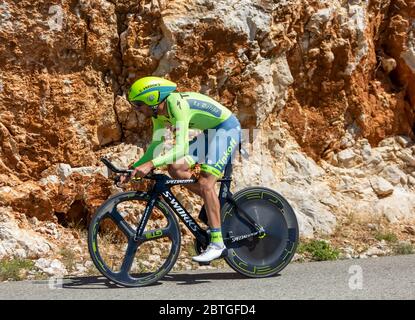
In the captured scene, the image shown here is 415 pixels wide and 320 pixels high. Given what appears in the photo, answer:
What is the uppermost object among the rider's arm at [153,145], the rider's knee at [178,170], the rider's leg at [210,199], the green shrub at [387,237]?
the rider's arm at [153,145]

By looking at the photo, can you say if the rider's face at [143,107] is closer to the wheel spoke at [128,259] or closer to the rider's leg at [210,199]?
the rider's leg at [210,199]

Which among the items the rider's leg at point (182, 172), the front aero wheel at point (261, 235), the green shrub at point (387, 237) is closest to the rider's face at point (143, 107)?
the rider's leg at point (182, 172)

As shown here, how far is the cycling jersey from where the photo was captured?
6.43 metres

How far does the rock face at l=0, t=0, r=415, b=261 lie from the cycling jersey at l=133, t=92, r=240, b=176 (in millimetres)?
2206

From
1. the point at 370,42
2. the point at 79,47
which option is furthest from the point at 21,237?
the point at 370,42

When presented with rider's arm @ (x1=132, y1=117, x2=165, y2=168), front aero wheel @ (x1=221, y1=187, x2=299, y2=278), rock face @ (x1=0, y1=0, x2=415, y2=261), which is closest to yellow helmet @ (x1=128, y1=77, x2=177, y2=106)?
rider's arm @ (x1=132, y1=117, x2=165, y2=168)

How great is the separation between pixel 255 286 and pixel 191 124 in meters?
1.72

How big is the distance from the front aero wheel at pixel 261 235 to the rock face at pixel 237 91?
7.18 ft

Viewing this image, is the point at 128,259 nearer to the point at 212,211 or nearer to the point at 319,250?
the point at 212,211

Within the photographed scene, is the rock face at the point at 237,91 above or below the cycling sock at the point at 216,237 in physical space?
above

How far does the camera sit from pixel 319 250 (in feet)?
27.4

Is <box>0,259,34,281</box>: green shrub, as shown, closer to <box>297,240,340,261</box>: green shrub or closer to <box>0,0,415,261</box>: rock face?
<box>0,0,415,261</box>: rock face

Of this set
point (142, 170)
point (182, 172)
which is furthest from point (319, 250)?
point (142, 170)

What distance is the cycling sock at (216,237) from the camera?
661cm
